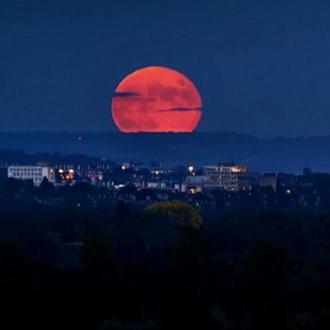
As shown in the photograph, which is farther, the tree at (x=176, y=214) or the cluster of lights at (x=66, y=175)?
the cluster of lights at (x=66, y=175)

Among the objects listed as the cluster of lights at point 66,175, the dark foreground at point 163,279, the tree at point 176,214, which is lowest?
the dark foreground at point 163,279

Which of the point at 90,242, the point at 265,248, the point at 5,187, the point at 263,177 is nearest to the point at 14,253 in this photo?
the point at 90,242

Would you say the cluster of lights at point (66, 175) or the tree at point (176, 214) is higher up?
the cluster of lights at point (66, 175)

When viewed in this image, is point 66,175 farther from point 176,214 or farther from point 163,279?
point 163,279

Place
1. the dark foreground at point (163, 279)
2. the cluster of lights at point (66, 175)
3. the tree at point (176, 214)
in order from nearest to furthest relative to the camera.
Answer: the dark foreground at point (163, 279) → the tree at point (176, 214) → the cluster of lights at point (66, 175)

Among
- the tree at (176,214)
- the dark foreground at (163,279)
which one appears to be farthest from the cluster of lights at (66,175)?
the dark foreground at (163,279)

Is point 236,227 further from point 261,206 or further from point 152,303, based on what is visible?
point 261,206

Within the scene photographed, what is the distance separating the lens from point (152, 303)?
4166 centimetres

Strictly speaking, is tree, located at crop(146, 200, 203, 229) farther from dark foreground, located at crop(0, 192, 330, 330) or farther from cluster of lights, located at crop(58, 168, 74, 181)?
cluster of lights, located at crop(58, 168, 74, 181)

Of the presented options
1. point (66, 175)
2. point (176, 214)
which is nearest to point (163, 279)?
point (176, 214)

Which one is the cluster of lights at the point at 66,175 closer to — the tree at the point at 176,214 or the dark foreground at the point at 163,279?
the tree at the point at 176,214

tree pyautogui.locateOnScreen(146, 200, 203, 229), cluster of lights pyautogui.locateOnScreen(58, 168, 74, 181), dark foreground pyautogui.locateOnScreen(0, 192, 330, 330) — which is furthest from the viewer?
cluster of lights pyautogui.locateOnScreen(58, 168, 74, 181)

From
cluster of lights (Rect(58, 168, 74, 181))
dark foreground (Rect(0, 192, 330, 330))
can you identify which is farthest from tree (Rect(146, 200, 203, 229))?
cluster of lights (Rect(58, 168, 74, 181))

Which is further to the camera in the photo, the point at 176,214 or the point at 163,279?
the point at 176,214
